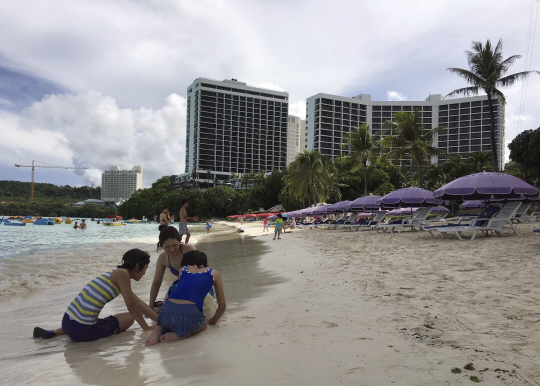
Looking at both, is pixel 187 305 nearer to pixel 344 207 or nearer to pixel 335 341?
pixel 335 341

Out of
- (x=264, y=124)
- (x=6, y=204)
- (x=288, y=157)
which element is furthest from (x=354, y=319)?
(x=288, y=157)

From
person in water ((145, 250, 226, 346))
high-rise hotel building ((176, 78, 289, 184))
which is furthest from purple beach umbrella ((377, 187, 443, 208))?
high-rise hotel building ((176, 78, 289, 184))

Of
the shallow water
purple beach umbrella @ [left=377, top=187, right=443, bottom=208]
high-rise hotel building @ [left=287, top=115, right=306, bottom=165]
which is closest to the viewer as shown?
the shallow water

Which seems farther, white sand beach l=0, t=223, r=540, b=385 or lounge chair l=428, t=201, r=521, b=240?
lounge chair l=428, t=201, r=521, b=240

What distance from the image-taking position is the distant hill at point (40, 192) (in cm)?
10311

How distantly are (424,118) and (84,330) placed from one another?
116 meters

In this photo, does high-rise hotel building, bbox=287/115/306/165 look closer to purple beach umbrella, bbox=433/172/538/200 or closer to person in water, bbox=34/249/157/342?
purple beach umbrella, bbox=433/172/538/200

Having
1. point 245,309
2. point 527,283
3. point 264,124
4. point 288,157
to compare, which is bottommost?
point 245,309

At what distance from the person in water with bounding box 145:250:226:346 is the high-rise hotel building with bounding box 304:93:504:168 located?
99.9 m

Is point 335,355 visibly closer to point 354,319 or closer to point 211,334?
point 354,319

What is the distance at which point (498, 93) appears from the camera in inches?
940

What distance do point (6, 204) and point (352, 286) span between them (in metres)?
111

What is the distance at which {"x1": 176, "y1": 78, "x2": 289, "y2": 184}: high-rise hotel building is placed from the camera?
12000 cm

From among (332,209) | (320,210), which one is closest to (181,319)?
(332,209)
